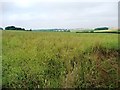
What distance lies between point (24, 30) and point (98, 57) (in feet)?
3.16

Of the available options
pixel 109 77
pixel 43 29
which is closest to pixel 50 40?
pixel 43 29

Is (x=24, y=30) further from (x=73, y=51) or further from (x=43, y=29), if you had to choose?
(x=73, y=51)

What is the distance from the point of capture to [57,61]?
2.86 metres

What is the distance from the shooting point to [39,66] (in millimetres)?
2820

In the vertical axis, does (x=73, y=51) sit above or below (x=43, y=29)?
below

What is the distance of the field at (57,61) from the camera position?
2814 millimetres

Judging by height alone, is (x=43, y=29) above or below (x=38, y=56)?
above

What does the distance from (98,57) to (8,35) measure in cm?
112

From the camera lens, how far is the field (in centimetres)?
281

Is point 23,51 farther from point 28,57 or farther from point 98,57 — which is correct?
point 98,57

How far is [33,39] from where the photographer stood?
2.87 meters

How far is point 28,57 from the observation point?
2.84 meters

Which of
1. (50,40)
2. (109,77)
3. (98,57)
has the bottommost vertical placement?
(109,77)

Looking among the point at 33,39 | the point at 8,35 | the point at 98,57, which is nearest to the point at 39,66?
the point at 33,39
